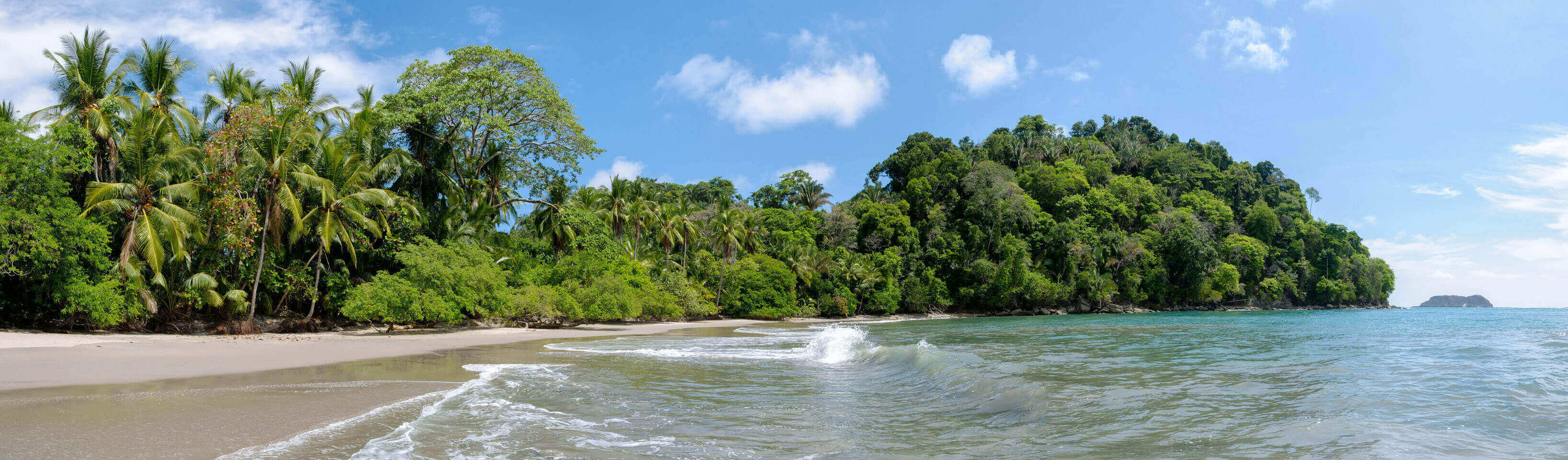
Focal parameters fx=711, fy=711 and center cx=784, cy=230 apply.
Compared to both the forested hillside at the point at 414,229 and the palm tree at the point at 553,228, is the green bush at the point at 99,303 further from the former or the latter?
the palm tree at the point at 553,228

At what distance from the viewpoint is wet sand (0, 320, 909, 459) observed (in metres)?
5.21

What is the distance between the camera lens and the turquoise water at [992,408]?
542 centimetres

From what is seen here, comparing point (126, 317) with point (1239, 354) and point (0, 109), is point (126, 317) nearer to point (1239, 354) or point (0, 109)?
point (0, 109)

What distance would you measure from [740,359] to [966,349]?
591 cm

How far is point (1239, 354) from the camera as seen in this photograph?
14.4 meters

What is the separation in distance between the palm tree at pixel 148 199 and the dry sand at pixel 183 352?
2149 millimetres

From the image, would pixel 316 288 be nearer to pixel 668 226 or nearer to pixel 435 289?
pixel 435 289

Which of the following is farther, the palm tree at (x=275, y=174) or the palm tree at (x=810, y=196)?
the palm tree at (x=810, y=196)

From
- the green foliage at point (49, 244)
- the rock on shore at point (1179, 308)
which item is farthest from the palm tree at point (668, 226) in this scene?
the rock on shore at point (1179, 308)

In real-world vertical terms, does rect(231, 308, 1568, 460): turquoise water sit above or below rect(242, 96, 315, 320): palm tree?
below

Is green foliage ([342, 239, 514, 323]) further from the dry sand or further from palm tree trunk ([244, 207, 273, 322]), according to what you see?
palm tree trunk ([244, 207, 273, 322])

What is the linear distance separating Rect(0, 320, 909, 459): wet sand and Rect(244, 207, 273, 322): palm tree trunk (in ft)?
9.02

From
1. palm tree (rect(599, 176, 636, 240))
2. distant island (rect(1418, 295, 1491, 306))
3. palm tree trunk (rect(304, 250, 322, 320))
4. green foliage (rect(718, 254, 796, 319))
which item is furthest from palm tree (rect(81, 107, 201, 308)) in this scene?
distant island (rect(1418, 295, 1491, 306))

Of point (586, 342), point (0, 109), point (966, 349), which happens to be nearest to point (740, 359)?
point (966, 349)
